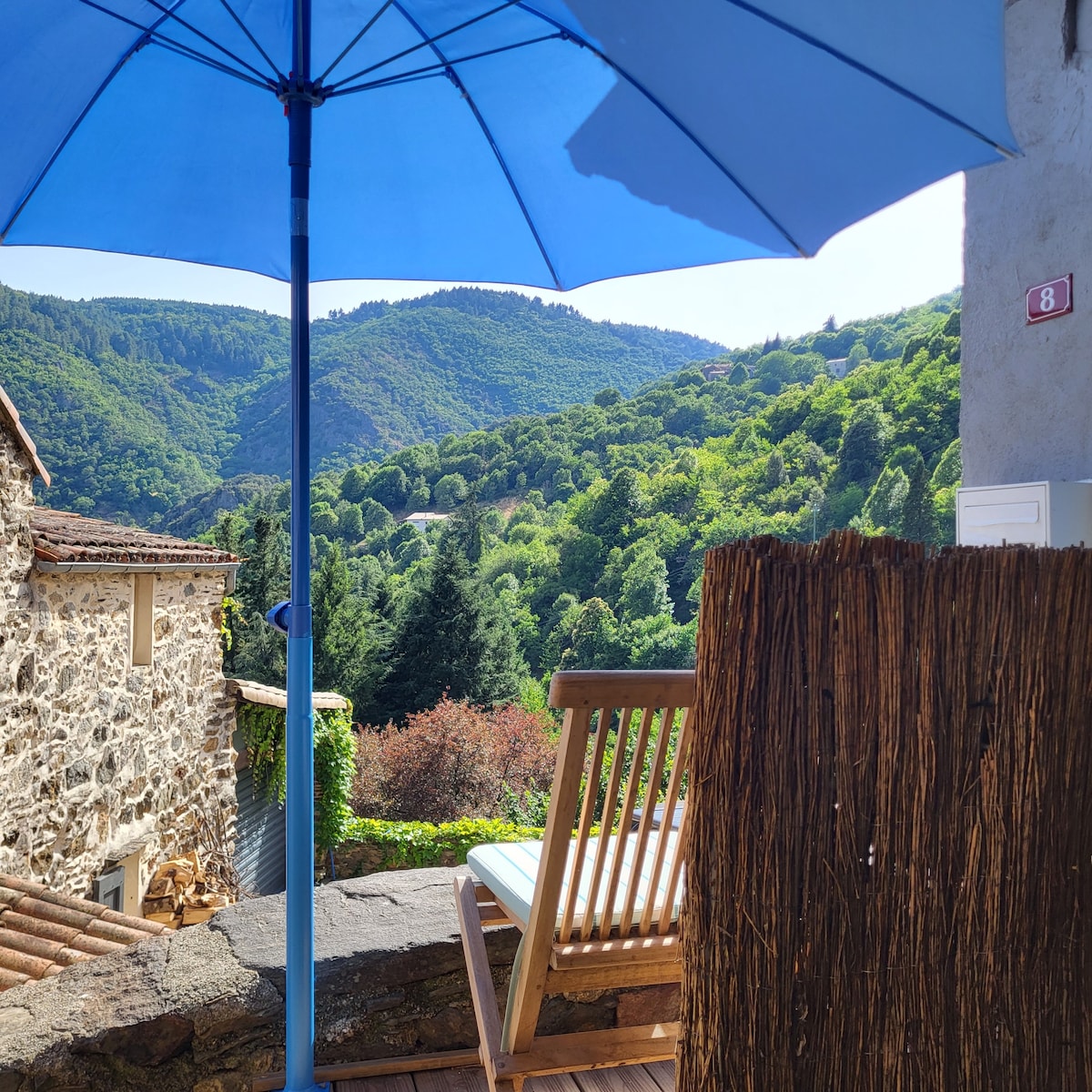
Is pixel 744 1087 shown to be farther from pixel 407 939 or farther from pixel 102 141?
pixel 102 141

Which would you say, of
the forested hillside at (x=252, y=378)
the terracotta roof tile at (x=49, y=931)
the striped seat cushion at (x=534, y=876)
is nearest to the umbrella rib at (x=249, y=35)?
the striped seat cushion at (x=534, y=876)

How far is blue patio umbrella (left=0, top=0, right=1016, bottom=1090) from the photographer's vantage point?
1.53m

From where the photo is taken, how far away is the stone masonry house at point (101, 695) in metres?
4.67

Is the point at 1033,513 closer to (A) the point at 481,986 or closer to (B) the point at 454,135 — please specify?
(B) the point at 454,135

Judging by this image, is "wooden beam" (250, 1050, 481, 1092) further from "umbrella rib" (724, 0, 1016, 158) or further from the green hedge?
the green hedge

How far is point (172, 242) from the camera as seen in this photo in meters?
2.24

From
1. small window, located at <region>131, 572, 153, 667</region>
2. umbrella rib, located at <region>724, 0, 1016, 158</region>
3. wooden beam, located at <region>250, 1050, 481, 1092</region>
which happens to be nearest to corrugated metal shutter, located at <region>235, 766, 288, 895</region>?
small window, located at <region>131, 572, 153, 667</region>

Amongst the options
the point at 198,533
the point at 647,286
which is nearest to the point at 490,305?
the point at 647,286

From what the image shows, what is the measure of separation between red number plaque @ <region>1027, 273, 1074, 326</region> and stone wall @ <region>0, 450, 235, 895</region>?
14.1 ft

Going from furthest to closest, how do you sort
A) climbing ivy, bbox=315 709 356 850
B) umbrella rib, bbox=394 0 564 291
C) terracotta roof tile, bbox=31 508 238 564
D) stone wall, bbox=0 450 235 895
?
1. climbing ivy, bbox=315 709 356 850
2. terracotta roof tile, bbox=31 508 238 564
3. stone wall, bbox=0 450 235 895
4. umbrella rib, bbox=394 0 564 291

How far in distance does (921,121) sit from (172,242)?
5.33ft

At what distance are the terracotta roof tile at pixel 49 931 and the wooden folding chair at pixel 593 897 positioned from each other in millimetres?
2420

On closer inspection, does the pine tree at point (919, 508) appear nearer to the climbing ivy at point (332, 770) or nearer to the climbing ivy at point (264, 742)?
the climbing ivy at point (332, 770)

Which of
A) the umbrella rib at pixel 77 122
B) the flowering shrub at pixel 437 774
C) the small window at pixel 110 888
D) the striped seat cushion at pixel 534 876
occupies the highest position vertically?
the umbrella rib at pixel 77 122
